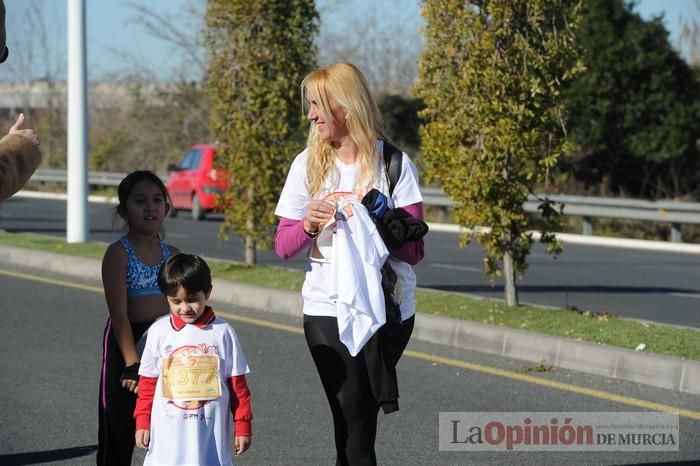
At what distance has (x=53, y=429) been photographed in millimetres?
7051

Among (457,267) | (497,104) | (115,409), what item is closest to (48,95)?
(457,267)

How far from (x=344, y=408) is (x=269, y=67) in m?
9.56

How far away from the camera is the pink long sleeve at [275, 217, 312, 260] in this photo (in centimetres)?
468

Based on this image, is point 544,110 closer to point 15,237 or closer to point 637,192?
point 15,237

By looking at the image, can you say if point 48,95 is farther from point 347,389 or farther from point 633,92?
point 347,389

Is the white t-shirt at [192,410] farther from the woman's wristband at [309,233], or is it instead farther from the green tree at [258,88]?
the green tree at [258,88]

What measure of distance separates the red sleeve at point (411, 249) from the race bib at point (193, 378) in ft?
2.53

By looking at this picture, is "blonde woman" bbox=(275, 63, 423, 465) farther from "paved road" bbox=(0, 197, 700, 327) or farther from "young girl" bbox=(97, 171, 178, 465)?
"paved road" bbox=(0, 197, 700, 327)

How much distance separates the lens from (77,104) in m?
16.8

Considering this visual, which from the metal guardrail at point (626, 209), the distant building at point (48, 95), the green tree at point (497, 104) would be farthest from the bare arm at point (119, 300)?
the distant building at point (48, 95)

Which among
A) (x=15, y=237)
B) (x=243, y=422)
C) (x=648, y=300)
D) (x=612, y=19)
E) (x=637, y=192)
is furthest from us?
(x=637, y=192)

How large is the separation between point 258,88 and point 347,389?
937 cm

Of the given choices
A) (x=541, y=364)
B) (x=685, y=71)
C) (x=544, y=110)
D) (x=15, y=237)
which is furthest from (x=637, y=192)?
(x=541, y=364)

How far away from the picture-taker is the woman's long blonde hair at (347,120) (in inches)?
183
